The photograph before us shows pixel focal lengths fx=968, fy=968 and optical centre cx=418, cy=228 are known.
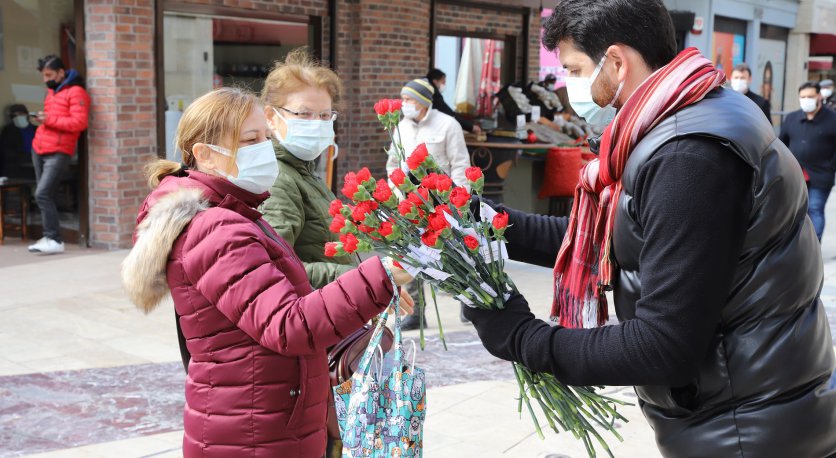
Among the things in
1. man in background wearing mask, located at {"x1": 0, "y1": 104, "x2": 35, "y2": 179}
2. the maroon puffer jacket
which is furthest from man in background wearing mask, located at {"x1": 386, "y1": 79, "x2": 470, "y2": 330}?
the maroon puffer jacket

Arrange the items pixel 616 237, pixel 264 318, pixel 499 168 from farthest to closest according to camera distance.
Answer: pixel 499 168 < pixel 264 318 < pixel 616 237

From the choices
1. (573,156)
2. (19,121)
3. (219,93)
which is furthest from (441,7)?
(219,93)

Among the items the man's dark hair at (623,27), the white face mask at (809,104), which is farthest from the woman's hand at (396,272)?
the white face mask at (809,104)

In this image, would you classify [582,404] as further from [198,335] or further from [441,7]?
[441,7]

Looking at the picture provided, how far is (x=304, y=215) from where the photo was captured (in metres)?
3.55

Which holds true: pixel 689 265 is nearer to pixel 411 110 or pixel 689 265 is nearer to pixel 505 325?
pixel 505 325

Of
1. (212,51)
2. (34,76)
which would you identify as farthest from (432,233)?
(34,76)

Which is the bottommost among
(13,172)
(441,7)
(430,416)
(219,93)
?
(430,416)

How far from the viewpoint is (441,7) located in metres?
13.6

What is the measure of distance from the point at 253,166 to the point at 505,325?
3.42ft

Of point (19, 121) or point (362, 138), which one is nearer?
point (19, 121)

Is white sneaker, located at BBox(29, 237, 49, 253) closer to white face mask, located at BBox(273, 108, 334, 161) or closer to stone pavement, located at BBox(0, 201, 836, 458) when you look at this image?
stone pavement, located at BBox(0, 201, 836, 458)

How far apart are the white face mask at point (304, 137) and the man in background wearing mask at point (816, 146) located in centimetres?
782

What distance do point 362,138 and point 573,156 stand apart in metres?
2.64
